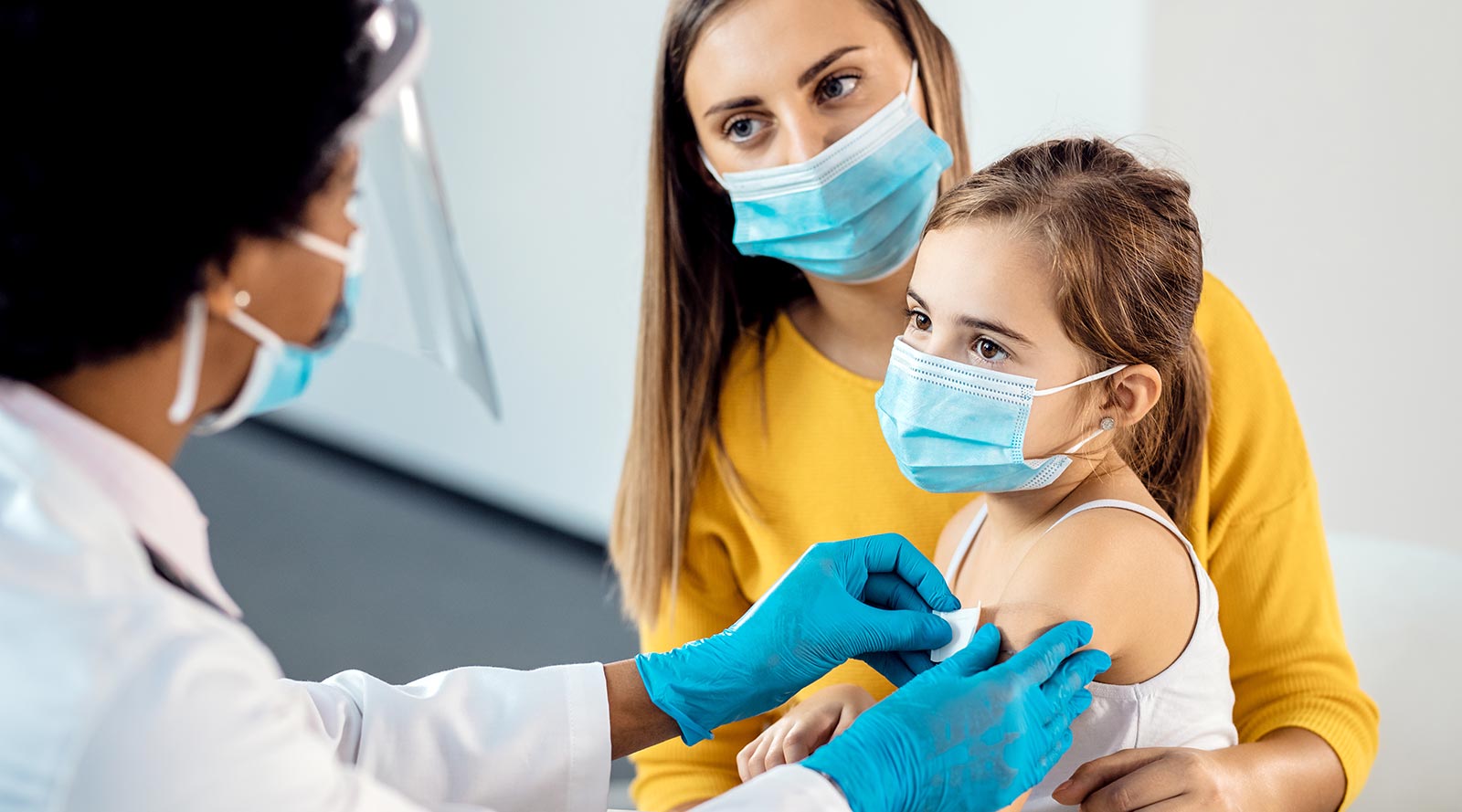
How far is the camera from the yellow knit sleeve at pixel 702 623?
66.7 inches

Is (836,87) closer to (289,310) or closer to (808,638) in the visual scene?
(808,638)

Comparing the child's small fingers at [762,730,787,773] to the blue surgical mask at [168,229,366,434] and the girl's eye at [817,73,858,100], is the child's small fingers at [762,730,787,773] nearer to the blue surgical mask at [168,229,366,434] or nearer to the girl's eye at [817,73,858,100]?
A: the blue surgical mask at [168,229,366,434]

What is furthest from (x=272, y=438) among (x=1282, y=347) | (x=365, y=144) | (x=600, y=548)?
(x=365, y=144)

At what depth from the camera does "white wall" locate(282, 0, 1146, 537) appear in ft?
11.2

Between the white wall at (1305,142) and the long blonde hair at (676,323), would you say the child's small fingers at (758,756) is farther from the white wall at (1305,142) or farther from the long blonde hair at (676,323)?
the white wall at (1305,142)

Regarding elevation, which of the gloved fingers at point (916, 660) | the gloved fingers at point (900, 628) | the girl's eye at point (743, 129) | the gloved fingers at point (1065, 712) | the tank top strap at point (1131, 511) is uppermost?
the girl's eye at point (743, 129)

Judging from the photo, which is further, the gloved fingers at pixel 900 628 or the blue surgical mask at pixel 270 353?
the gloved fingers at pixel 900 628

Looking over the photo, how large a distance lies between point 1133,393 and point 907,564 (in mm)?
302

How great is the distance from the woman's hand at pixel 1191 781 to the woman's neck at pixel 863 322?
0.60 meters

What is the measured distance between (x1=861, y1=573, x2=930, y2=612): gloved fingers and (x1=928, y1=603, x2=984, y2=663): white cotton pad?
1.6 inches

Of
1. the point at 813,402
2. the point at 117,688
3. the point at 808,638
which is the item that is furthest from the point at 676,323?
the point at 117,688

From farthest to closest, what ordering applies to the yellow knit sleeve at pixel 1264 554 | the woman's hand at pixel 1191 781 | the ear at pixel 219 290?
1. the yellow knit sleeve at pixel 1264 554
2. the woman's hand at pixel 1191 781
3. the ear at pixel 219 290

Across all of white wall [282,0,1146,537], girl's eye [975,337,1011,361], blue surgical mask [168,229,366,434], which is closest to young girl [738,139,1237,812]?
girl's eye [975,337,1011,361]

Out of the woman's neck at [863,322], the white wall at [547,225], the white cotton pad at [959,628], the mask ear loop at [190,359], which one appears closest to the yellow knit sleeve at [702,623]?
the woman's neck at [863,322]
